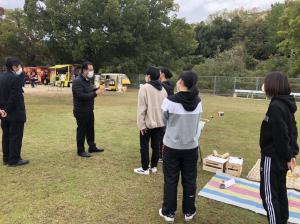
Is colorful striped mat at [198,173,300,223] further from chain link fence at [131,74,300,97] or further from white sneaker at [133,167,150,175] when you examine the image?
chain link fence at [131,74,300,97]

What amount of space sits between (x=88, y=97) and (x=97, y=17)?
2961cm

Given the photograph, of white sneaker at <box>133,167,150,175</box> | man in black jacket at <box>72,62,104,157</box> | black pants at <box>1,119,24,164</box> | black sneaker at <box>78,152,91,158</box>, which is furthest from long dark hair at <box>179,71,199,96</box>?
black sneaker at <box>78,152,91,158</box>

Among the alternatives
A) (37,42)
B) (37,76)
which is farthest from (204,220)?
(37,42)

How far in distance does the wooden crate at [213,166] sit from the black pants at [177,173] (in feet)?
6.23

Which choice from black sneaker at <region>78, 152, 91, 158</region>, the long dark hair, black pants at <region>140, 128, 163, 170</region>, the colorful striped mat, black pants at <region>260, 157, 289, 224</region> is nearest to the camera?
black pants at <region>260, 157, 289, 224</region>

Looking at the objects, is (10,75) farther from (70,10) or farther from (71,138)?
(70,10)

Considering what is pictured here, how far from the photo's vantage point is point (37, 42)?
44.1 m

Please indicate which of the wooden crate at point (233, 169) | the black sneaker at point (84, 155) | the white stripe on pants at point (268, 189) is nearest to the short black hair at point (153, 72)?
the wooden crate at point (233, 169)

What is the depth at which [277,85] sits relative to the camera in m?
3.25

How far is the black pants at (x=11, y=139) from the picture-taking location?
560 centimetres

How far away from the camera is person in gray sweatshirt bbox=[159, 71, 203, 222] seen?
12.2 feet

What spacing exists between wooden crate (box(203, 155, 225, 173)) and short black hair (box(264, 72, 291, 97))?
2.68 meters

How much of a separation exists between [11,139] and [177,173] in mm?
3224

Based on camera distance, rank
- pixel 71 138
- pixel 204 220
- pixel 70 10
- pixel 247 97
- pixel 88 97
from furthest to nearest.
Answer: pixel 70 10 → pixel 247 97 → pixel 71 138 → pixel 88 97 → pixel 204 220
